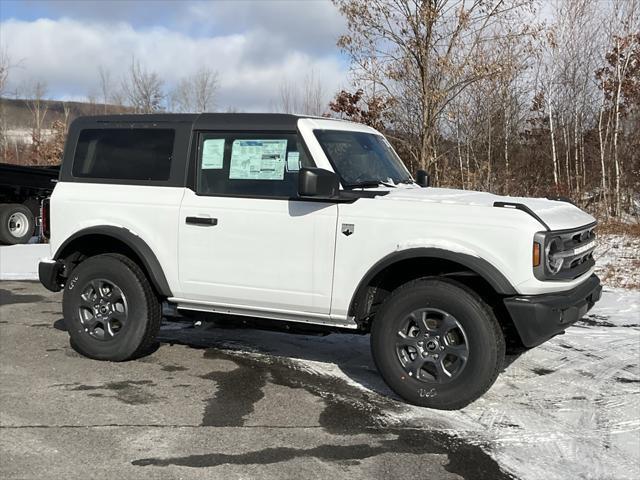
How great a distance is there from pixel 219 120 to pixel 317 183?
127 cm

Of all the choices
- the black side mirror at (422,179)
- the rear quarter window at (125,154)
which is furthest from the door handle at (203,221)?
the black side mirror at (422,179)

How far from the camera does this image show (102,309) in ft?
17.4

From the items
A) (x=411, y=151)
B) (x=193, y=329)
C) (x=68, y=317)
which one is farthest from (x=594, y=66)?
(x=68, y=317)

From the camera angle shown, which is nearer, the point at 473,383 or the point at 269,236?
the point at 473,383

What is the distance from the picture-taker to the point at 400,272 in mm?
4578

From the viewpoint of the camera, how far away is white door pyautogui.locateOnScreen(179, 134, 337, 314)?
4531 mm

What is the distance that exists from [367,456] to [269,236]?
5.93 feet

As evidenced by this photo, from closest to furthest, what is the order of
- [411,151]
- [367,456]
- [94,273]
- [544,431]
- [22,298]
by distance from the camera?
[367,456] → [544,431] → [94,273] → [22,298] → [411,151]

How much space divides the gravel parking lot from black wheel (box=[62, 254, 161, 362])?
17 cm

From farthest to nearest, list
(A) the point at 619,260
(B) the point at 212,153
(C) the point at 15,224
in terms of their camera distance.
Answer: (C) the point at 15,224 < (A) the point at 619,260 < (B) the point at 212,153

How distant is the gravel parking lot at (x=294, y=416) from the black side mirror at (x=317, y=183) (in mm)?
1472

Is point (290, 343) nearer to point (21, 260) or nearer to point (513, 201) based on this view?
point (513, 201)

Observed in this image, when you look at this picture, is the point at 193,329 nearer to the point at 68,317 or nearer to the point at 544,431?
the point at 68,317

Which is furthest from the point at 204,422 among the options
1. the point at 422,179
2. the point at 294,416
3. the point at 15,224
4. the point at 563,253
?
the point at 15,224
